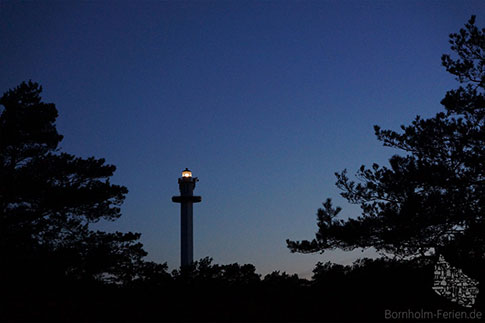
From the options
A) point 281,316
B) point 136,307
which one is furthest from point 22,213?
point 281,316

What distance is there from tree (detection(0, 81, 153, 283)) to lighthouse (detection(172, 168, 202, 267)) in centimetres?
804

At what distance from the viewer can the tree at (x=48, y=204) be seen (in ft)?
48.6

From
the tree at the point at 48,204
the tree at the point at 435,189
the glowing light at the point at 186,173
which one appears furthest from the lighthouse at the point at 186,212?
the tree at the point at 435,189

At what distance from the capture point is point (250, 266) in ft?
46.3

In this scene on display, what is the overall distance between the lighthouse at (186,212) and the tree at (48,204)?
26.4 feet

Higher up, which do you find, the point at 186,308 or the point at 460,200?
the point at 460,200

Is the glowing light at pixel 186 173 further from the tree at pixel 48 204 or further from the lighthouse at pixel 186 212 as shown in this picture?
the tree at pixel 48 204

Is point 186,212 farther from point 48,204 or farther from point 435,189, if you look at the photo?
point 435,189

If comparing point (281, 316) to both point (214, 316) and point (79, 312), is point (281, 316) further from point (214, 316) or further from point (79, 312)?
point (79, 312)

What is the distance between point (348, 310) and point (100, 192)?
395 inches

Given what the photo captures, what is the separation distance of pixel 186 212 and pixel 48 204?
10.2 metres

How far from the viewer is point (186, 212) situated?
25266 millimetres

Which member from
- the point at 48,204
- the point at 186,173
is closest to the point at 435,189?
the point at 48,204

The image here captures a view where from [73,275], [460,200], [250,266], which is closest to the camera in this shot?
[460,200]
